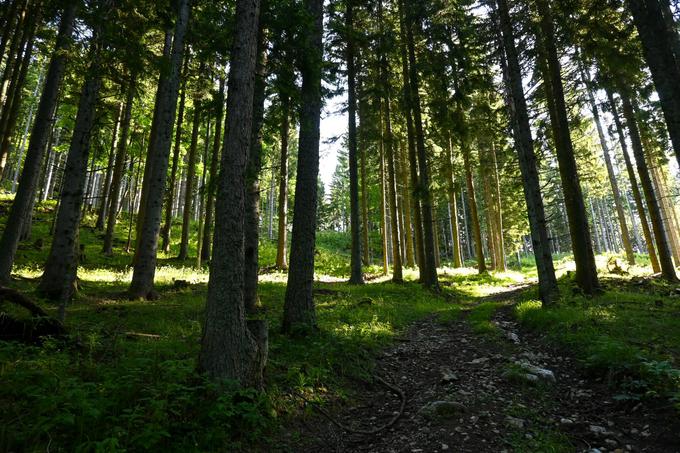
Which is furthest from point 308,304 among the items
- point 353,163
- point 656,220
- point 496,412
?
point 656,220

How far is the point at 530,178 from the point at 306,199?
7676 mm

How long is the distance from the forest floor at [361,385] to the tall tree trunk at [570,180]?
1.89 m

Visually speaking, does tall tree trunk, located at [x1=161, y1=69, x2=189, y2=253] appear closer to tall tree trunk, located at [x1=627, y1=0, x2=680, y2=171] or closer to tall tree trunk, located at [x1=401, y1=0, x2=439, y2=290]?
tall tree trunk, located at [x1=401, y1=0, x2=439, y2=290]

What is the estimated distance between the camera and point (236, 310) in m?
4.73

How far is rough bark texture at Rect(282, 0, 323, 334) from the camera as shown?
767 cm

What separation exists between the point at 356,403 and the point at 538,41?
13.4 meters

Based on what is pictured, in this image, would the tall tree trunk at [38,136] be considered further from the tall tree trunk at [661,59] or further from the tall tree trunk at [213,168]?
the tall tree trunk at [661,59]

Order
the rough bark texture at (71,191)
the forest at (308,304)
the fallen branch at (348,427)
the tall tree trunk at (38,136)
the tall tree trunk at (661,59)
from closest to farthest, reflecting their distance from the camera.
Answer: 1. the forest at (308,304)
2. the fallen branch at (348,427)
3. the tall tree trunk at (661,59)
4. the rough bark texture at (71,191)
5. the tall tree trunk at (38,136)

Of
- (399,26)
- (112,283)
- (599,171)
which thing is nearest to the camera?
(112,283)

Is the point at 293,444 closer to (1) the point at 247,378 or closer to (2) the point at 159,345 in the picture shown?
(1) the point at 247,378

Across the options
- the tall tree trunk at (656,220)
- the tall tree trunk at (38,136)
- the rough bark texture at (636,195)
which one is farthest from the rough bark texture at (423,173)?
the tall tree trunk at (38,136)

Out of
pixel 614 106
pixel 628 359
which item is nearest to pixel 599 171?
pixel 614 106

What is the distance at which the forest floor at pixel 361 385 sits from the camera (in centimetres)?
361

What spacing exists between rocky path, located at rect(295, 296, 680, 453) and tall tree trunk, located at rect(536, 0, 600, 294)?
19.5ft
